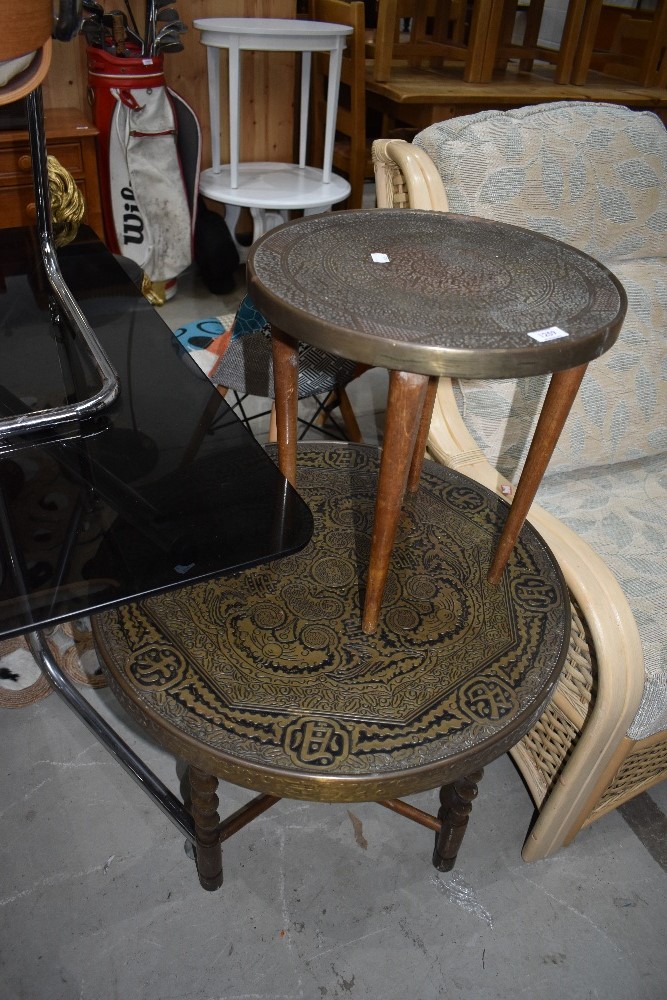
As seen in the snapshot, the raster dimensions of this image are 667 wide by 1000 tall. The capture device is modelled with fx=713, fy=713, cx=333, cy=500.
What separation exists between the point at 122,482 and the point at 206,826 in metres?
0.55

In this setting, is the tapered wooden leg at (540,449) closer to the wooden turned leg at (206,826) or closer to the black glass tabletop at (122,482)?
the black glass tabletop at (122,482)

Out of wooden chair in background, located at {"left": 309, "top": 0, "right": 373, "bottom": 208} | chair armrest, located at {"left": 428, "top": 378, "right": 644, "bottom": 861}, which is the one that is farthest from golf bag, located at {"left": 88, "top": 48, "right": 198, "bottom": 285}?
chair armrest, located at {"left": 428, "top": 378, "right": 644, "bottom": 861}

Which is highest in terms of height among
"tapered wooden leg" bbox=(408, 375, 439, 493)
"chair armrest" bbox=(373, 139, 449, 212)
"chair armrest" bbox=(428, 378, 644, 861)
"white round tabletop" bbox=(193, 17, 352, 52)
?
"white round tabletop" bbox=(193, 17, 352, 52)

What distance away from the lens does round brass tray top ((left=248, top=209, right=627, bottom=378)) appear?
2.11 ft

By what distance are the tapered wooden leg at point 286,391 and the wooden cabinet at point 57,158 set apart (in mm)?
1633

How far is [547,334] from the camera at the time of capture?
666 mm

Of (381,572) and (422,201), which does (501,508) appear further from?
(422,201)

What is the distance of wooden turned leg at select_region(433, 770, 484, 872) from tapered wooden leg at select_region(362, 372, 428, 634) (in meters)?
0.40

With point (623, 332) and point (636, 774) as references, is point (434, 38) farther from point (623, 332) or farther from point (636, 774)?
point (636, 774)

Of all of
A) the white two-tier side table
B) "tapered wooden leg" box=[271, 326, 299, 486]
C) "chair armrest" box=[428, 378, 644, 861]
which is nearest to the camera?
"tapered wooden leg" box=[271, 326, 299, 486]

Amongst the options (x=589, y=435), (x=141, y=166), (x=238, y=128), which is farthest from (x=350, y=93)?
(x=589, y=435)

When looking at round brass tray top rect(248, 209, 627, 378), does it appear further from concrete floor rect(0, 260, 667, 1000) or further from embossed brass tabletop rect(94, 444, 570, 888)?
concrete floor rect(0, 260, 667, 1000)

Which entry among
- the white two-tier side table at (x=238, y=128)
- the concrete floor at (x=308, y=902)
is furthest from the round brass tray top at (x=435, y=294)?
the white two-tier side table at (x=238, y=128)

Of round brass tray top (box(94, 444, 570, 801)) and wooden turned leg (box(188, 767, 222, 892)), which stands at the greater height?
round brass tray top (box(94, 444, 570, 801))
